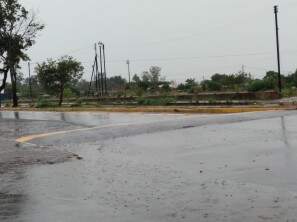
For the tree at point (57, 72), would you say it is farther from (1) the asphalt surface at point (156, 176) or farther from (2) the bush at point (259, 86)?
(1) the asphalt surface at point (156, 176)

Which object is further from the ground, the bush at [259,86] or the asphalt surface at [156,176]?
the bush at [259,86]

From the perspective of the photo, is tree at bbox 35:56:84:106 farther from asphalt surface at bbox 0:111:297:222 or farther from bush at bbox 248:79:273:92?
asphalt surface at bbox 0:111:297:222

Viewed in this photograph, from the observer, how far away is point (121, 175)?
9117 mm

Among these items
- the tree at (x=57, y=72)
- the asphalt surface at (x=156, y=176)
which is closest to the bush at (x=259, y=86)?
the tree at (x=57, y=72)

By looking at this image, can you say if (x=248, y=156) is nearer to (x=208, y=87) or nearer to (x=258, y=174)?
(x=258, y=174)

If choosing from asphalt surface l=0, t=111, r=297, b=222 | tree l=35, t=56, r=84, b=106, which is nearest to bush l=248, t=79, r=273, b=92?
tree l=35, t=56, r=84, b=106

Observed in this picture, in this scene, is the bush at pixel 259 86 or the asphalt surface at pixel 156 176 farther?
the bush at pixel 259 86

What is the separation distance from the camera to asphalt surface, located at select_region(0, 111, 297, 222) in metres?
6.53

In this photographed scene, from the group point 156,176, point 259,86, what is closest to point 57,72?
point 259,86

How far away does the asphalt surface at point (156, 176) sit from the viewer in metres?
6.53

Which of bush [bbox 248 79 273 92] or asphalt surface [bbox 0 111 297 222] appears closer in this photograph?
asphalt surface [bbox 0 111 297 222]

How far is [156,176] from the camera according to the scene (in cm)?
877

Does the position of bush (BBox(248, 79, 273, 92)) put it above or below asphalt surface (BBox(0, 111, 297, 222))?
above

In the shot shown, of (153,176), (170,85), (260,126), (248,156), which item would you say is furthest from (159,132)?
(170,85)
